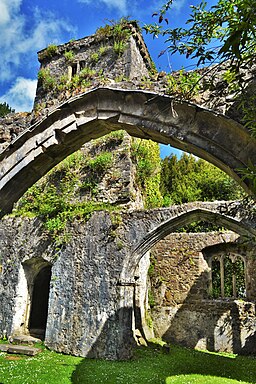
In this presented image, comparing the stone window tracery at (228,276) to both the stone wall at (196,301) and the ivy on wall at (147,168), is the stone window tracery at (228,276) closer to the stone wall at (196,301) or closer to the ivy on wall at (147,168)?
the stone wall at (196,301)

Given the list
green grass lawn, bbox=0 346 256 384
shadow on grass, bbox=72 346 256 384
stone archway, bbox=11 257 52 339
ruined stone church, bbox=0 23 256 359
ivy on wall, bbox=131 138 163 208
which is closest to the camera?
ruined stone church, bbox=0 23 256 359

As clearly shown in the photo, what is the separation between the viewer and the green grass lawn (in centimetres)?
655

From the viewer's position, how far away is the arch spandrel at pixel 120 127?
2805 mm

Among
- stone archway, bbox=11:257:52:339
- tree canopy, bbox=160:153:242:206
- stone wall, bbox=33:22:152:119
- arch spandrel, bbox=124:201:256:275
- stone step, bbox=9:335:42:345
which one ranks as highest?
stone wall, bbox=33:22:152:119

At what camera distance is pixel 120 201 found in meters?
11.0

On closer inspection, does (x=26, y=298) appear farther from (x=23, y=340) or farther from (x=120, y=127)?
(x=120, y=127)

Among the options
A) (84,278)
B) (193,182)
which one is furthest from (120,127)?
(193,182)

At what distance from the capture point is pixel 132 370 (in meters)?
7.71

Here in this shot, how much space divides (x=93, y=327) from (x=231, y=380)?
11.5 feet

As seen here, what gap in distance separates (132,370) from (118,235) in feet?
11.1

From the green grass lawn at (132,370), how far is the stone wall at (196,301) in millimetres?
1801

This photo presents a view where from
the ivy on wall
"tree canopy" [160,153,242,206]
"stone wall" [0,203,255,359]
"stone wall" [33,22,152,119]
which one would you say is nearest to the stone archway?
"stone wall" [0,203,255,359]

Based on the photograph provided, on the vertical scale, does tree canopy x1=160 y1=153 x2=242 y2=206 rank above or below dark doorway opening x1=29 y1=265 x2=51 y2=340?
above

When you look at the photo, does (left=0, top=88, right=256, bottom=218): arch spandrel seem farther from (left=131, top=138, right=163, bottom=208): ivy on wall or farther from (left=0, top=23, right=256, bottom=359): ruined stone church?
(left=131, top=138, right=163, bottom=208): ivy on wall
